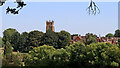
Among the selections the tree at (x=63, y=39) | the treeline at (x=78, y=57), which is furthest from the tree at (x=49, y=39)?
the treeline at (x=78, y=57)

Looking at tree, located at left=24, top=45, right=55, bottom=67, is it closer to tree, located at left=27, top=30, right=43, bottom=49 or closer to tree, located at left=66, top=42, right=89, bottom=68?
tree, located at left=66, top=42, right=89, bottom=68

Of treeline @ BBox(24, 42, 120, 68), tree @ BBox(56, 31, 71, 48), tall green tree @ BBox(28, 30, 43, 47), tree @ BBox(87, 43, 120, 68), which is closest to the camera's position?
tree @ BBox(87, 43, 120, 68)

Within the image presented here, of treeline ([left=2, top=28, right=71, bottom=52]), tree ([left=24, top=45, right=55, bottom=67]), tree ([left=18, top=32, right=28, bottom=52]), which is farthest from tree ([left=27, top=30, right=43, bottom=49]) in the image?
tree ([left=24, top=45, right=55, bottom=67])

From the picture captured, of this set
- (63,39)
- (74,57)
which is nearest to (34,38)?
(63,39)

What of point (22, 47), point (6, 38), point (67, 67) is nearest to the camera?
point (67, 67)

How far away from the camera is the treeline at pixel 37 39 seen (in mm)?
31505

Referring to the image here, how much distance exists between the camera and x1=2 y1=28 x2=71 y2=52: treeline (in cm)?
3150

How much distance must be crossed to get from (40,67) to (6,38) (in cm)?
2014

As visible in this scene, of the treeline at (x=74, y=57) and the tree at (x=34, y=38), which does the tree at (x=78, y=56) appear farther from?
the tree at (x=34, y=38)

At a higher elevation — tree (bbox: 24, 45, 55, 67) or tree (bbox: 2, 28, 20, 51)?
tree (bbox: 2, 28, 20, 51)

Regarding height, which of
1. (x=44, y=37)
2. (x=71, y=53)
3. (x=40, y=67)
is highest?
(x=44, y=37)

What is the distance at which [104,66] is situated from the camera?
14961 mm

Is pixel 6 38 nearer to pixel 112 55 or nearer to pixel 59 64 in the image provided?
pixel 59 64

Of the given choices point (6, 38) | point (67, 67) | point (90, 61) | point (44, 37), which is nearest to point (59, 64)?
point (67, 67)
